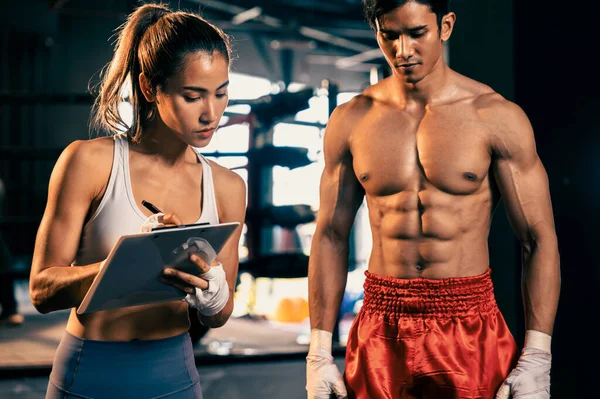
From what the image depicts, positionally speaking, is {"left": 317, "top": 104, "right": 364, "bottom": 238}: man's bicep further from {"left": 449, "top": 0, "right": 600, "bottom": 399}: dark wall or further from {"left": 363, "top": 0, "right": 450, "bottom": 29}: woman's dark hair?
{"left": 449, "top": 0, "right": 600, "bottom": 399}: dark wall

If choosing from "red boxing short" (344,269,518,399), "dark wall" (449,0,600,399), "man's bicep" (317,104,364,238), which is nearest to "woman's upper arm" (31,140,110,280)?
"man's bicep" (317,104,364,238)

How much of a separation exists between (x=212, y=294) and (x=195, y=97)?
44 centimetres

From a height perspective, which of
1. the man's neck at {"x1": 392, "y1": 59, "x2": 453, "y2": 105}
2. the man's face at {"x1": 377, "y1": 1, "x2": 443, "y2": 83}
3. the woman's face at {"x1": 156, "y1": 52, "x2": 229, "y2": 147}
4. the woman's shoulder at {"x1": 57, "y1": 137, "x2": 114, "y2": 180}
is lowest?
the woman's shoulder at {"x1": 57, "y1": 137, "x2": 114, "y2": 180}

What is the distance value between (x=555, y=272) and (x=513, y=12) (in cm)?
101

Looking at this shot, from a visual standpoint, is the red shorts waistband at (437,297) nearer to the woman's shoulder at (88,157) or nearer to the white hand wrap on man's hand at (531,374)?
the white hand wrap on man's hand at (531,374)

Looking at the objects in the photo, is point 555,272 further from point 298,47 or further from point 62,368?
point 298,47

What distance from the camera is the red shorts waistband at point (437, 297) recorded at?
173cm

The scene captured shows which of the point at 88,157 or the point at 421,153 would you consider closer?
the point at 88,157

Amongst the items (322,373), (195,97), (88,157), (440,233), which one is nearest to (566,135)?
(440,233)

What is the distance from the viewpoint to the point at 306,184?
5.34m

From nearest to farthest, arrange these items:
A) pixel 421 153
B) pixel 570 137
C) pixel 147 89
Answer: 1. pixel 147 89
2. pixel 421 153
3. pixel 570 137

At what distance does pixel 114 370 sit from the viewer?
1453 mm

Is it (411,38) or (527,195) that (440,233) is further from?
(411,38)

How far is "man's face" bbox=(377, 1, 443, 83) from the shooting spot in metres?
1.67
